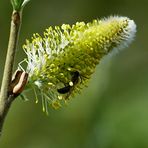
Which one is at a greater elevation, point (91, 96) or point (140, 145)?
point (91, 96)

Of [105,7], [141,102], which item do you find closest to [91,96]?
[141,102]

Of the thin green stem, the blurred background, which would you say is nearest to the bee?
the thin green stem

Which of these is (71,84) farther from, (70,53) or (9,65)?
(9,65)

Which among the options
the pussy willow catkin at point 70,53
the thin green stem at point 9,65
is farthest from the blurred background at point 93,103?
the thin green stem at point 9,65

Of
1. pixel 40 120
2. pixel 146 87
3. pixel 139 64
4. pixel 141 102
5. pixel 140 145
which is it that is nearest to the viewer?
pixel 140 145

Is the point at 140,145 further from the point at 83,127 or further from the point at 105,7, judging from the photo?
the point at 105,7

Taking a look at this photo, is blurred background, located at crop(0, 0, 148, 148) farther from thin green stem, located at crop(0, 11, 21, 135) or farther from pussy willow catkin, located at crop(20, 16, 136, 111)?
thin green stem, located at crop(0, 11, 21, 135)

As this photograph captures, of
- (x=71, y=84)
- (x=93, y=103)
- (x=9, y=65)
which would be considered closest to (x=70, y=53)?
(x=71, y=84)
